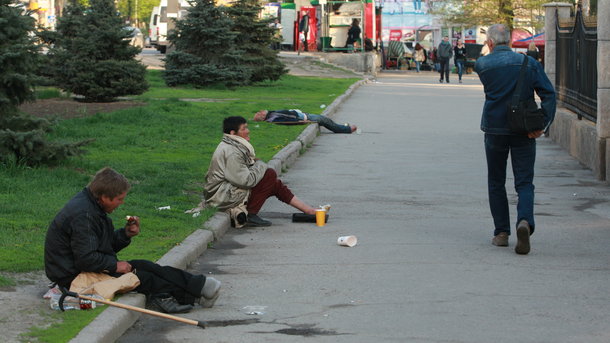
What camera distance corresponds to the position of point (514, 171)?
9109 millimetres

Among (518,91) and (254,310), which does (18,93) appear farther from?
(254,310)

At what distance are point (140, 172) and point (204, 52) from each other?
1916cm

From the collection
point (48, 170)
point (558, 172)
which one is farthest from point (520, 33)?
point (48, 170)

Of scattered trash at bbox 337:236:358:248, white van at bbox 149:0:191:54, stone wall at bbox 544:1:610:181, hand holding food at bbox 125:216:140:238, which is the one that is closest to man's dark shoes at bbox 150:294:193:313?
hand holding food at bbox 125:216:140:238

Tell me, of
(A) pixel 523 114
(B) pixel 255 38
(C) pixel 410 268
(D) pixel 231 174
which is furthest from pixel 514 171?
(B) pixel 255 38

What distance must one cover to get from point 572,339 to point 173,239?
378cm

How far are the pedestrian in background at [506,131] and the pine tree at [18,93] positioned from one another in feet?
17.6

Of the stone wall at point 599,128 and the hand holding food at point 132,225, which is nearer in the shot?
the hand holding food at point 132,225

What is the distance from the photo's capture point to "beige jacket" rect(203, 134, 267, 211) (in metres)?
10.2

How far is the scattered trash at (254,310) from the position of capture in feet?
22.4

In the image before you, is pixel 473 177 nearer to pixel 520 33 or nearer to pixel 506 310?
pixel 506 310

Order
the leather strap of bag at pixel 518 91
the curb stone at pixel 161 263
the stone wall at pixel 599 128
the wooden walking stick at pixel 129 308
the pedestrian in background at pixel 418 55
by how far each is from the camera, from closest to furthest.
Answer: the curb stone at pixel 161 263 → the wooden walking stick at pixel 129 308 → the leather strap of bag at pixel 518 91 → the stone wall at pixel 599 128 → the pedestrian in background at pixel 418 55

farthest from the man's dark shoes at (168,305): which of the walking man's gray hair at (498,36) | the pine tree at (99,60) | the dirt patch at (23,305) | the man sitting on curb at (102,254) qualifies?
the pine tree at (99,60)

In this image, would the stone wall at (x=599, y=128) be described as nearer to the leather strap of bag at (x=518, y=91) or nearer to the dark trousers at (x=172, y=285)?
the leather strap of bag at (x=518, y=91)
